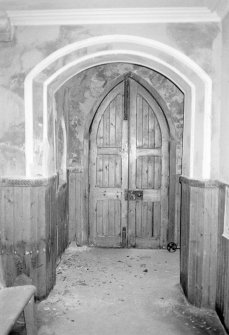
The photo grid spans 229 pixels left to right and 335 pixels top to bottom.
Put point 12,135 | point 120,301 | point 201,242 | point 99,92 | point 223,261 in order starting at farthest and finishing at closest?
point 99,92
point 120,301
point 12,135
point 201,242
point 223,261

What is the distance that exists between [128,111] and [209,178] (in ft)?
7.88

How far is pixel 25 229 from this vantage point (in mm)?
3730

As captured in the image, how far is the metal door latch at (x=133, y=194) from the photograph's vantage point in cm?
568

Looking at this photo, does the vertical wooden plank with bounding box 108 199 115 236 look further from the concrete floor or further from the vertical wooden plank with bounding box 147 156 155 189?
the vertical wooden plank with bounding box 147 156 155 189

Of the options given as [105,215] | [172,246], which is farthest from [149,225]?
[105,215]

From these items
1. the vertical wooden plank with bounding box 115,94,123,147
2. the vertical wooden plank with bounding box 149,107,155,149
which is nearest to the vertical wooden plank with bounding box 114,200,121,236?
the vertical wooden plank with bounding box 115,94,123,147

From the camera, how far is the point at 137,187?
18.7ft

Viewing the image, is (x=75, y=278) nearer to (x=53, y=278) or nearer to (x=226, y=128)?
(x=53, y=278)

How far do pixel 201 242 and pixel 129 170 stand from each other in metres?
2.35

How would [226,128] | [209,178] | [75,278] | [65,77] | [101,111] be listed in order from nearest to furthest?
1. [226,128]
2. [209,178]
3. [65,77]
4. [75,278]
5. [101,111]

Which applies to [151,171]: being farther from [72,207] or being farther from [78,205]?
[72,207]

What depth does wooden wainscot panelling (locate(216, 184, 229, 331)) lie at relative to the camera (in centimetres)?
318

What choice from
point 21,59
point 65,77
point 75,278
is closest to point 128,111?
point 65,77

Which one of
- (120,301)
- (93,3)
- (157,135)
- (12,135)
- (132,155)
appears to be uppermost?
(93,3)
